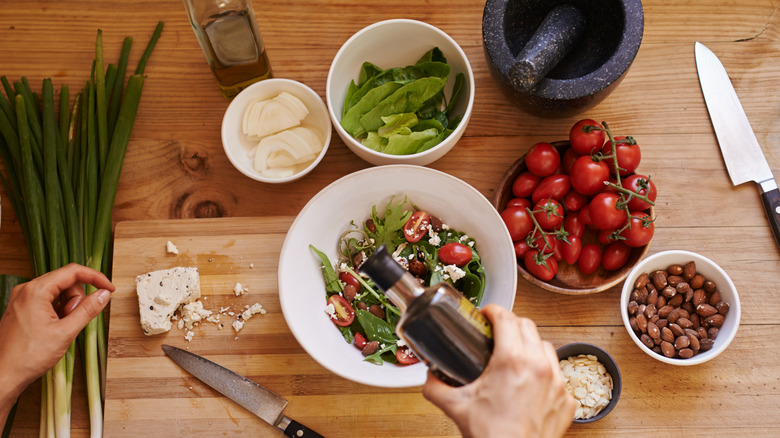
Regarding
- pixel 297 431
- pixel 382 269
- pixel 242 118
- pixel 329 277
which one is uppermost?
pixel 382 269

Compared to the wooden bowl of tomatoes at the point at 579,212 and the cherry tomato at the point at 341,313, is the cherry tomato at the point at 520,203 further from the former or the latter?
the cherry tomato at the point at 341,313

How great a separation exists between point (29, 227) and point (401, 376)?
896 millimetres

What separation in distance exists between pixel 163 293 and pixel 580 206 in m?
0.93

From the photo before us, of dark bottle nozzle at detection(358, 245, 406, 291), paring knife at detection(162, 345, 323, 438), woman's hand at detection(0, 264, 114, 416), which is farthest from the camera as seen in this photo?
paring knife at detection(162, 345, 323, 438)

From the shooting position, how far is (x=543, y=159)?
1.25 metres

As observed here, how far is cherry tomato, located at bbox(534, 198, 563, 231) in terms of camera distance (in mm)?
1222

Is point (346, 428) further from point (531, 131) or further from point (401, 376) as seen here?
point (531, 131)

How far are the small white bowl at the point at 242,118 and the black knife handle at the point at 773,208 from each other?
3.27 feet

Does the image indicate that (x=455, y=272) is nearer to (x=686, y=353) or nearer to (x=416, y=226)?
(x=416, y=226)

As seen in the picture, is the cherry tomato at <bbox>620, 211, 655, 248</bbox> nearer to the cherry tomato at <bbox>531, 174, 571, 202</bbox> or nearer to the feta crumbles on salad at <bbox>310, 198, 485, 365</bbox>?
the cherry tomato at <bbox>531, 174, 571, 202</bbox>

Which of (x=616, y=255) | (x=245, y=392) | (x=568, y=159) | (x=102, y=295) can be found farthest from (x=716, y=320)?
(x=102, y=295)

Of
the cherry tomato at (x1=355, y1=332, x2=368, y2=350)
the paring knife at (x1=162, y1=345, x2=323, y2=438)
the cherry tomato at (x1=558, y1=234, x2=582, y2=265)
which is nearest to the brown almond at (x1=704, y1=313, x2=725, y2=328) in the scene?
the cherry tomato at (x1=558, y1=234, x2=582, y2=265)

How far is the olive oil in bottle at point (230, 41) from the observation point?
4.00ft

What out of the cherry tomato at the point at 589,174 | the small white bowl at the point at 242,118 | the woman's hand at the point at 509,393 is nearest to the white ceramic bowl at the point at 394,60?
the small white bowl at the point at 242,118
